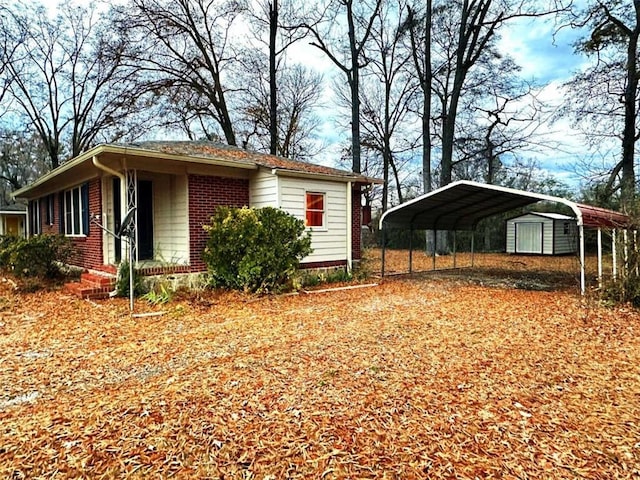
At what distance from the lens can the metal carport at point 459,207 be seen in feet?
28.3

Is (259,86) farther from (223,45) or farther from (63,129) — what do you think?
(63,129)

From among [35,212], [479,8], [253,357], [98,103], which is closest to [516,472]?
[253,357]

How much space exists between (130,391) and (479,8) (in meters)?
19.0

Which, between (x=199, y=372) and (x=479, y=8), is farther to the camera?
(x=479, y=8)

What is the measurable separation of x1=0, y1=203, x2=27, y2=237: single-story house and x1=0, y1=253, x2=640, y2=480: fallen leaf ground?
22388mm

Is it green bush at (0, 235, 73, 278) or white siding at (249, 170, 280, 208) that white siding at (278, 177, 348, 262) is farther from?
green bush at (0, 235, 73, 278)

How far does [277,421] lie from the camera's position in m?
2.78

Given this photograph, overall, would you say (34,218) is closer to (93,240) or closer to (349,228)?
(93,240)

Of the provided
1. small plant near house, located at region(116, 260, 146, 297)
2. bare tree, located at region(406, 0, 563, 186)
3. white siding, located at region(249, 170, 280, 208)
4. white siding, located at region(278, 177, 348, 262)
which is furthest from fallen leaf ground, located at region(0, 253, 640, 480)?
bare tree, located at region(406, 0, 563, 186)

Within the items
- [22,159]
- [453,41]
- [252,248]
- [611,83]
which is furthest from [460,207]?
[22,159]

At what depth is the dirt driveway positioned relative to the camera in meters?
2.32

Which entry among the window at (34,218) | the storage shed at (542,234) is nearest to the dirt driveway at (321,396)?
the window at (34,218)

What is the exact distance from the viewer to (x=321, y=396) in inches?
125

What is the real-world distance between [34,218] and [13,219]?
1420cm
